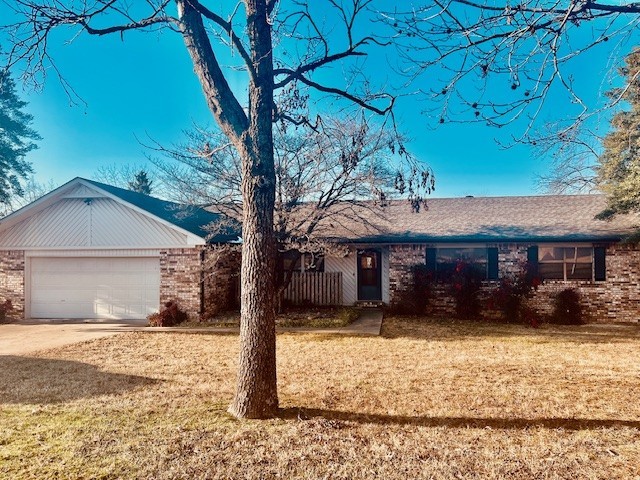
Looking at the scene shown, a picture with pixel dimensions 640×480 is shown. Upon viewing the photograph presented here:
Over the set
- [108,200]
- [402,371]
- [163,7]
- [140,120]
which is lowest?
[402,371]

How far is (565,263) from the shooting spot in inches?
521

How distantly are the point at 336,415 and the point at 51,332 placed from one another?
32.3ft

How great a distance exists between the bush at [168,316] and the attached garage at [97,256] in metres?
0.22

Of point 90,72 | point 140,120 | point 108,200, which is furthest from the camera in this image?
point 140,120

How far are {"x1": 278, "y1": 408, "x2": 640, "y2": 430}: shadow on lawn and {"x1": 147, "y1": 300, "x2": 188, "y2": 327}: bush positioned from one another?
8.20 metres

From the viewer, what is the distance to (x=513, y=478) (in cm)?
344

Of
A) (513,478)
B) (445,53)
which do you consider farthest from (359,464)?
(445,53)

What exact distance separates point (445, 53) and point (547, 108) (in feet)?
5.75

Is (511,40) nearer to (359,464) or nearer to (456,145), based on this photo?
(359,464)

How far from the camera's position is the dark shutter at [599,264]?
13.0 m

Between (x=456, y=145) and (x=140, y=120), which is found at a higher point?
(x=140, y=120)

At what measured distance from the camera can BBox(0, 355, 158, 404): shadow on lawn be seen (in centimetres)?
568

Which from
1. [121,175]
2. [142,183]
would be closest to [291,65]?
[142,183]

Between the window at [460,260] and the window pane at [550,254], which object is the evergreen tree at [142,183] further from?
the window pane at [550,254]
